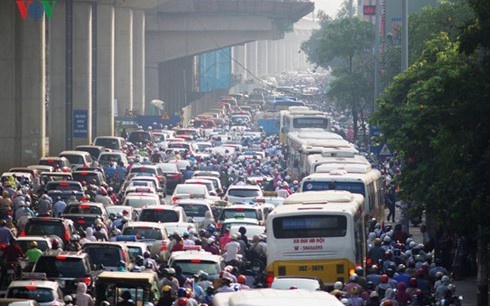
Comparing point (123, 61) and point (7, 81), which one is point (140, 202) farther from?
point (123, 61)

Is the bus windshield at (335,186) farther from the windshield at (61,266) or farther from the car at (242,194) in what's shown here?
the windshield at (61,266)

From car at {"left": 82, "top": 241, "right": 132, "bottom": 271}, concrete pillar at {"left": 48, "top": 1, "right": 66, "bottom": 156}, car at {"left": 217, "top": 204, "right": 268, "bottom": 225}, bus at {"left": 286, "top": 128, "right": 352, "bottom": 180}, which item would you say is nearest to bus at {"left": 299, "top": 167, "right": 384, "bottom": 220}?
car at {"left": 217, "top": 204, "right": 268, "bottom": 225}

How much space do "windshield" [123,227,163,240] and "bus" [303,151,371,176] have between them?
1293 centimetres

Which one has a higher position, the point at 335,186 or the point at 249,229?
the point at 335,186

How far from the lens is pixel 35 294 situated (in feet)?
73.4

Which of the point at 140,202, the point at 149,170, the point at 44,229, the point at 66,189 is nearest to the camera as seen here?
the point at 44,229

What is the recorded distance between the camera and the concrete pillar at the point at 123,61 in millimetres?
96688

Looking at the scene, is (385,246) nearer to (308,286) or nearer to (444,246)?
(444,246)

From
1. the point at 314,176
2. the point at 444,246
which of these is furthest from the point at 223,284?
the point at 314,176

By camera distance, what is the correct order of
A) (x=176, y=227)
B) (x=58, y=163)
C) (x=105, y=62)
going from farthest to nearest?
(x=105, y=62) < (x=58, y=163) < (x=176, y=227)

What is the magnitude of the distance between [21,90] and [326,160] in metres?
24.6

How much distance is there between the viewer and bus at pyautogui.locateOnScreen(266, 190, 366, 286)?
89.9 feet

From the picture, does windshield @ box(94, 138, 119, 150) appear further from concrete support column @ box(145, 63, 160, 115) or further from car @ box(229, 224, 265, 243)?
concrete support column @ box(145, 63, 160, 115)

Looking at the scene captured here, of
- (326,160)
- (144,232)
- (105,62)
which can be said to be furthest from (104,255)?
(105,62)
